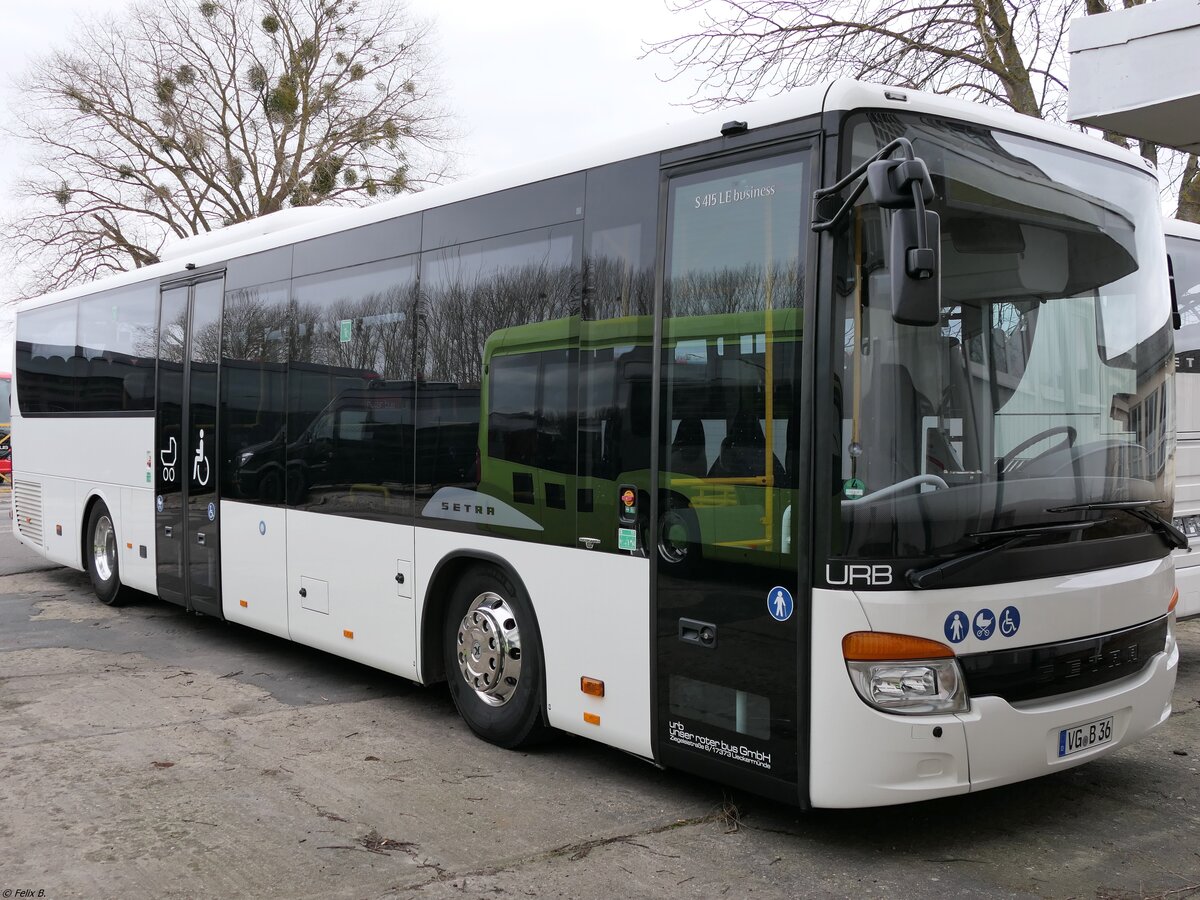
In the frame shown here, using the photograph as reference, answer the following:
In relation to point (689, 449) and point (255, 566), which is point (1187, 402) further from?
point (255, 566)

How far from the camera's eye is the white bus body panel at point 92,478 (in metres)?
9.84

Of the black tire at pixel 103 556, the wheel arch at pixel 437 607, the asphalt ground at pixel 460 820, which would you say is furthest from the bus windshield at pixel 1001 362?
the black tire at pixel 103 556

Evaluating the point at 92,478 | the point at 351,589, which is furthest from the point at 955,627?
the point at 92,478

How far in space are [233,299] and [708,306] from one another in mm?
5039

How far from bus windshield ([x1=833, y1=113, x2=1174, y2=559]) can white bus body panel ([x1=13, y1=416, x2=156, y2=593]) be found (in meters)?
7.21

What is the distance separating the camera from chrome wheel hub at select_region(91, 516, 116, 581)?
34.8 ft

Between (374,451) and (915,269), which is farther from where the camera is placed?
(374,451)

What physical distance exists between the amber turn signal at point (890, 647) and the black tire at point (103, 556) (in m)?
8.08

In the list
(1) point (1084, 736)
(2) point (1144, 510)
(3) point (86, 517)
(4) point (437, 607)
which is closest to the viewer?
(1) point (1084, 736)

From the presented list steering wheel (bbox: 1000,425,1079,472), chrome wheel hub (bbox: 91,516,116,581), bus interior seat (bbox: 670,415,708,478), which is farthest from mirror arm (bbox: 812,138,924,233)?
chrome wheel hub (bbox: 91,516,116,581)

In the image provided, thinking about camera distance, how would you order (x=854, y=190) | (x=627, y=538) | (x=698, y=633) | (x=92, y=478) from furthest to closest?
(x=92, y=478) < (x=627, y=538) < (x=698, y=633) < (x=854, y=190)

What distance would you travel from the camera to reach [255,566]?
816 centimetres

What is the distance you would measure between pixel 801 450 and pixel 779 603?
0.61 metres

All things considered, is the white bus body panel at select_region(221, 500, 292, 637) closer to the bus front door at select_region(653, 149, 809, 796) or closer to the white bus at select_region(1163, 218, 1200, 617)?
the bus front door at select_region(653, 149, 809, 796)
